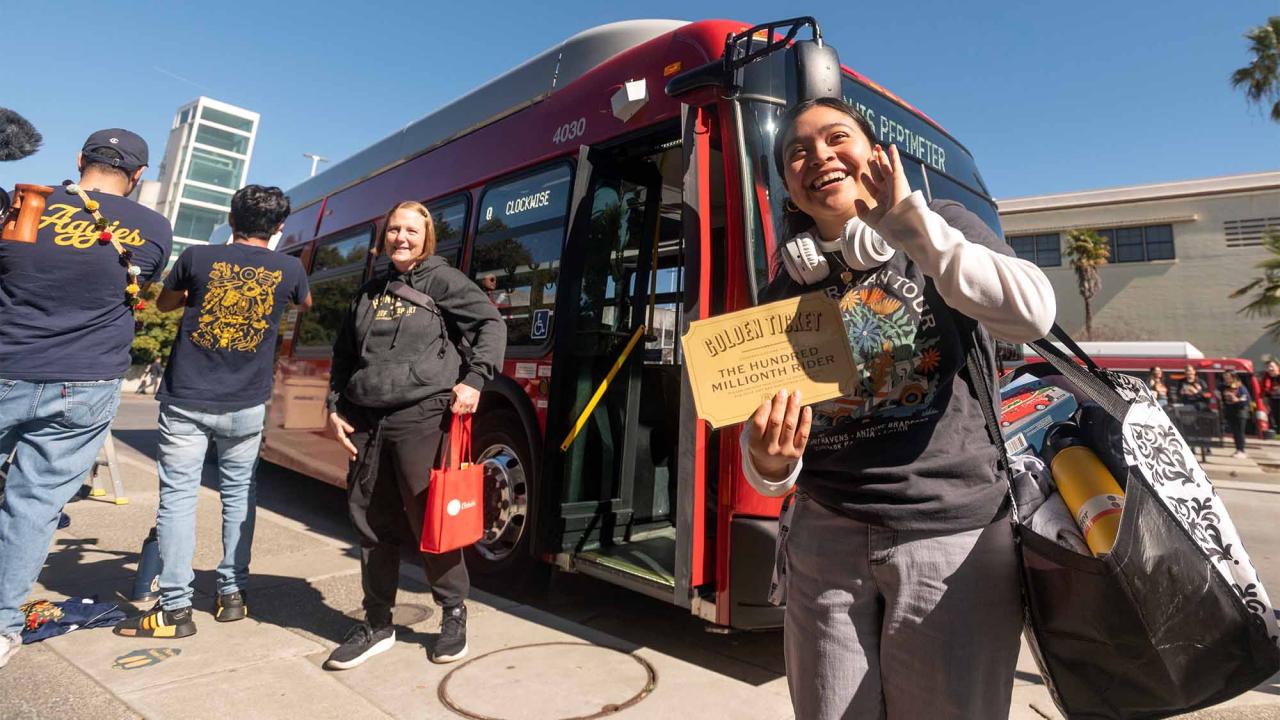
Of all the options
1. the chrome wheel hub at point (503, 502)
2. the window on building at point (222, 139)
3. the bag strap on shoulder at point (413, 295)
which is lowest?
the chrome wheel hub at point (503, 502)

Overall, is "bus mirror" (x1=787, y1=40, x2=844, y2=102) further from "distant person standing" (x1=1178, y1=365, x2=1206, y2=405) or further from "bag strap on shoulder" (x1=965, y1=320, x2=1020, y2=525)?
"distant person standing" (x1=1178, y1=365, x2=1206, y2=405)

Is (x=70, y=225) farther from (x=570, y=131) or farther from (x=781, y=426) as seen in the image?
(x=781, y=426)

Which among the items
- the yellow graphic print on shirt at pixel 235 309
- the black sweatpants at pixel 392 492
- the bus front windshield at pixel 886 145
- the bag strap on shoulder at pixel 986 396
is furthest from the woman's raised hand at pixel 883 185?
the yellow graphic print on shirt at pixel 235 309

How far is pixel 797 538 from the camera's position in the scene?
1.46 m

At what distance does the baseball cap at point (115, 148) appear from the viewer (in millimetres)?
3115

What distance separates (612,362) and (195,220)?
4240 inches

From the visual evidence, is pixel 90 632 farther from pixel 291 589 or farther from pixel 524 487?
pixel 524 487

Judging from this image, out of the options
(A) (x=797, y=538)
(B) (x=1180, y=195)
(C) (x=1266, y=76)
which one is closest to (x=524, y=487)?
(A) (x=797, y=538)

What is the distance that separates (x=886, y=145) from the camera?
11.5 ft

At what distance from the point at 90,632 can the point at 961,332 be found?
3982 mm

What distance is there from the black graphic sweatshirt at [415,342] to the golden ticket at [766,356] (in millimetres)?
2056

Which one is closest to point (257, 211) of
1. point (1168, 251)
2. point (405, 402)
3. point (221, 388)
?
point (221, 388)

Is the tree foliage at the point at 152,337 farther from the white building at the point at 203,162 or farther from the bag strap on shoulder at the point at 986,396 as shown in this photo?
the white building at the point at 203,162

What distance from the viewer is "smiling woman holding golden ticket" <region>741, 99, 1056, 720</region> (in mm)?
1240
